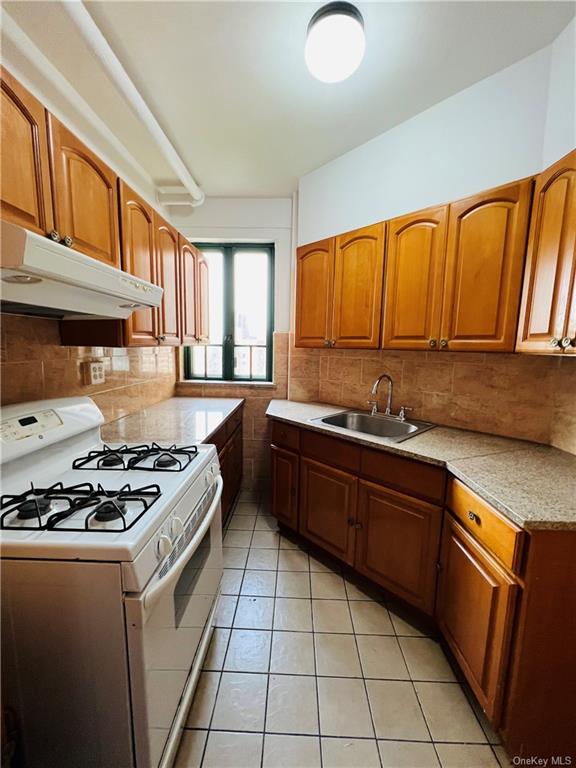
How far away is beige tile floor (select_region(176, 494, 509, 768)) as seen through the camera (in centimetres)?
107

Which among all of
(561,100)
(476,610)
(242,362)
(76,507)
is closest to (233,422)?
(242,362)

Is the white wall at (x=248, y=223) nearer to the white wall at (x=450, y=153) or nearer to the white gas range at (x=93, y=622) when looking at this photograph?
the white wall at (x=450, y=153)

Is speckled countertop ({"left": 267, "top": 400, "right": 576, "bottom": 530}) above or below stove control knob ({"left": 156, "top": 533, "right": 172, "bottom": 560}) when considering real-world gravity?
above

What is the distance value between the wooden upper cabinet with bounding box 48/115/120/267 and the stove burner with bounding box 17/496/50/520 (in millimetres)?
928

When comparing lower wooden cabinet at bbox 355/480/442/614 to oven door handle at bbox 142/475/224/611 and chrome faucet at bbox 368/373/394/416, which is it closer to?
chrome faucet at bbox 368/373/394/416

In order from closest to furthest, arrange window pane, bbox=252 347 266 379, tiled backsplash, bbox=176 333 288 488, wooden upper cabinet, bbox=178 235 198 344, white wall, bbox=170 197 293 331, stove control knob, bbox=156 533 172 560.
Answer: stove control knob, bbox=156 533 172 560, wooden upper cabinet, bbox=178 235 198 344, white wall, bbox=170 197 293 331, tiled backsplash, bbox=176 333 288 488, window pane, bbox=252 347 266 379

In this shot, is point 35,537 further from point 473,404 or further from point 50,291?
point 473,404

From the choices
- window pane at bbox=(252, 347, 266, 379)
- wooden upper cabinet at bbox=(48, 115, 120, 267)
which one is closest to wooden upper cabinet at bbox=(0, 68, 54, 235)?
wooden upper cabinet at bbox=(48, 115, 120, 267)

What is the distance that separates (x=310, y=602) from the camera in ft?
5.50

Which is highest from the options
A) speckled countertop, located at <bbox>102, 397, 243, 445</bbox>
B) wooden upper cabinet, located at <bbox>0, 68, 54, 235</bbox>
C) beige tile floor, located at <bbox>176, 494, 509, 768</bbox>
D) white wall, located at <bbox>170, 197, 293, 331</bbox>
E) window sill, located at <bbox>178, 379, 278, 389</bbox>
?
white wall, located at <bbox>170, 197, 293, 331</bbox>

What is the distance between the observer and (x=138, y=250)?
165 cm

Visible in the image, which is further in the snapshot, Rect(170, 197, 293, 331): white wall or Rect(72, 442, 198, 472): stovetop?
Rect(170, 197, 293, 331): white wall

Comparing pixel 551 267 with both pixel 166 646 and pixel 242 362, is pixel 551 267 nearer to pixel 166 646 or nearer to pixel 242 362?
pixel 166 646

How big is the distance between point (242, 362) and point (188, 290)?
0.92 m
